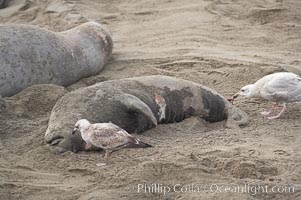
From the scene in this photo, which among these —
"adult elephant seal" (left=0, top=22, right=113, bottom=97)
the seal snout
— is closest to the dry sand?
the seal snout

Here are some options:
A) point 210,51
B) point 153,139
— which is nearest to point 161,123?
point 153,139

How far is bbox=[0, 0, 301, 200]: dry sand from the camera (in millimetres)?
4348

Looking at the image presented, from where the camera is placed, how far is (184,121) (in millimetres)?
5805

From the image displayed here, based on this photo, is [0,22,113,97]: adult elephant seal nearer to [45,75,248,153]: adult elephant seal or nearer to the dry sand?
the dry sand

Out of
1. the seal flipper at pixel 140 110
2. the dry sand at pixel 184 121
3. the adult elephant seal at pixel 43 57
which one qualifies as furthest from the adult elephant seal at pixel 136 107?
the adult elephant seal at pixel 43 57

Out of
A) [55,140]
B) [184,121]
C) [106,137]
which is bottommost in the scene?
[184,121]

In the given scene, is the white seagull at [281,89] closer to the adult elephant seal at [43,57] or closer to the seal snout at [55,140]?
the seal snout at [55,140]

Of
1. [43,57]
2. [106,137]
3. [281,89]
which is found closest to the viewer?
[106,137]

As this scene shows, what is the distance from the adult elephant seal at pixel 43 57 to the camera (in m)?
6.38

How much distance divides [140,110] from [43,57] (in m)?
1.69

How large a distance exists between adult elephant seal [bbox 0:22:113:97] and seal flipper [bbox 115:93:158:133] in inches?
53.2

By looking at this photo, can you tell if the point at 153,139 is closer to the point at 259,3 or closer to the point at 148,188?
the point at 148,188

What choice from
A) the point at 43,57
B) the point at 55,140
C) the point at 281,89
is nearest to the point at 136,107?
the point at 55,140

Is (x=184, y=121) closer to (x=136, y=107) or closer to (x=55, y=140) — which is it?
(x=136, y=107)
